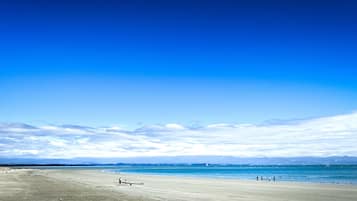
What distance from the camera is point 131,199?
2911 centimetres

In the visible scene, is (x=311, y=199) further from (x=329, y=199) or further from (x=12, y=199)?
(x=12, y=199)

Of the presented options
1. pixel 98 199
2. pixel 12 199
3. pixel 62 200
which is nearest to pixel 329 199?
pixel 98 199

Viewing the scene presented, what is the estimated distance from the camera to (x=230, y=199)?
104ft

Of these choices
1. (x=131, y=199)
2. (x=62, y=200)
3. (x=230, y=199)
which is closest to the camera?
(x=62, y=200)

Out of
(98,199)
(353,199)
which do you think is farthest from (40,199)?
(353,199)

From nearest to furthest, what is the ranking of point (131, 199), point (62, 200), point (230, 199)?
point (62, 200) < point (131, 199) < point (230, 199)

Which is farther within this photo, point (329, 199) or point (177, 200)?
point (329, 199)

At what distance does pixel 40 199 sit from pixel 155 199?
7.10 m

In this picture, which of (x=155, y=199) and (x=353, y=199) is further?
(x=353, y=199)

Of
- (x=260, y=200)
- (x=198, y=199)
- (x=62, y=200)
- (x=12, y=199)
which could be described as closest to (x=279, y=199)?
(x=260, y=200)

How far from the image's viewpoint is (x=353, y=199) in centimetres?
3350

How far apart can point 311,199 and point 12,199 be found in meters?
20.3

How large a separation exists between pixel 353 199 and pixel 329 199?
1865 millimetres

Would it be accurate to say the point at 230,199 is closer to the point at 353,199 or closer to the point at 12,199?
the point at 353,199
